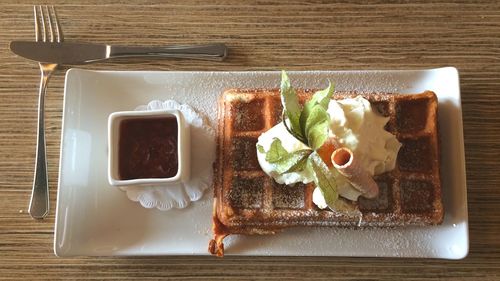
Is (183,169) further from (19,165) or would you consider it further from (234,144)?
(19,165)

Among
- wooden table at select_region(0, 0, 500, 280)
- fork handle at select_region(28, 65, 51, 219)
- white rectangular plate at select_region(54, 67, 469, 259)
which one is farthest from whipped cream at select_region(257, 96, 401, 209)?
fork handle at select_region(28, 65, 51, 219)

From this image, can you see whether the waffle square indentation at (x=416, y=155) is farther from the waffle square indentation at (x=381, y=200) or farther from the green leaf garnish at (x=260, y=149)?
the green leaf garnish at (x=260, y=149)

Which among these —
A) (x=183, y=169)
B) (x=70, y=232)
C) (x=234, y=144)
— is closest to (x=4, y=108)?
(x=70, y=232)

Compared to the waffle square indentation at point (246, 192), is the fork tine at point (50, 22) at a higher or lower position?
higher

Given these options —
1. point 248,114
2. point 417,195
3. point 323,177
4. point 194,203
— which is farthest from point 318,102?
point 194,203

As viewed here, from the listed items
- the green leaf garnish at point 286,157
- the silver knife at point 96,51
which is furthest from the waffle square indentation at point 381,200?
the silver knife at point 96,51

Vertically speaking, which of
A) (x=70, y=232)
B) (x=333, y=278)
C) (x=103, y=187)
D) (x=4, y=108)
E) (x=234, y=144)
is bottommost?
(x=333, y=278)
